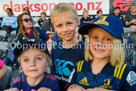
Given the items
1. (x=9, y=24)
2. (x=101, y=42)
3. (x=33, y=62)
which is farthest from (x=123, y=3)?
(x=33, y=62)

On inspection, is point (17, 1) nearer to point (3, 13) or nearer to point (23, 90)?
point (3, 13)

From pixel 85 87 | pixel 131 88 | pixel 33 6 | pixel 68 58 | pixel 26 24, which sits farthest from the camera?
pixel 33 6

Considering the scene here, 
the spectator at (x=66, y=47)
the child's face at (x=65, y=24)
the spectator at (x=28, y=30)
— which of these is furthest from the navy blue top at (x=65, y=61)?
the spectator at (x=28, y=30)

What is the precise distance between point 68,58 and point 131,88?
676 mm

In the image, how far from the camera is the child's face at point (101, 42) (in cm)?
119

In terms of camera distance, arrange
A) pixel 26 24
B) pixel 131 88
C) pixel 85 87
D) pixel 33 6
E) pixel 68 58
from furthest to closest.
Result: pixel 33 6 → pixel 26 24 → pixel 68 58 → pixel 85 87 → pixel 131 88

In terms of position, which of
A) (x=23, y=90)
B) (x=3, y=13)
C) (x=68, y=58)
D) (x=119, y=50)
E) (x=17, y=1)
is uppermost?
(x=17, y=1)

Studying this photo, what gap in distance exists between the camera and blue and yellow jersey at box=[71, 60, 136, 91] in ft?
3.69

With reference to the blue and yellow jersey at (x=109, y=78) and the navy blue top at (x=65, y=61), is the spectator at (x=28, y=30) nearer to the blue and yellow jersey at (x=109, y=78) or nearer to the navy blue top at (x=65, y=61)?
the navy blue top at (x=65, y=61)

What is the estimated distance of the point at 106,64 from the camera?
4.03ft

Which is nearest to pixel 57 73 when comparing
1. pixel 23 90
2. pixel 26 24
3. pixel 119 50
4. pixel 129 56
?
pixel 23 90

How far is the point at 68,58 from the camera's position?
5.04 ft

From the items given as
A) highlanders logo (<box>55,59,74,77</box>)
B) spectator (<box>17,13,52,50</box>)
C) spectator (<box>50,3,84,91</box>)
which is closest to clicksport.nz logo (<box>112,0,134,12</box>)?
spectator (<box>17,13,52,50</box>)

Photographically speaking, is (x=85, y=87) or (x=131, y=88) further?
(x=85, y=87)
